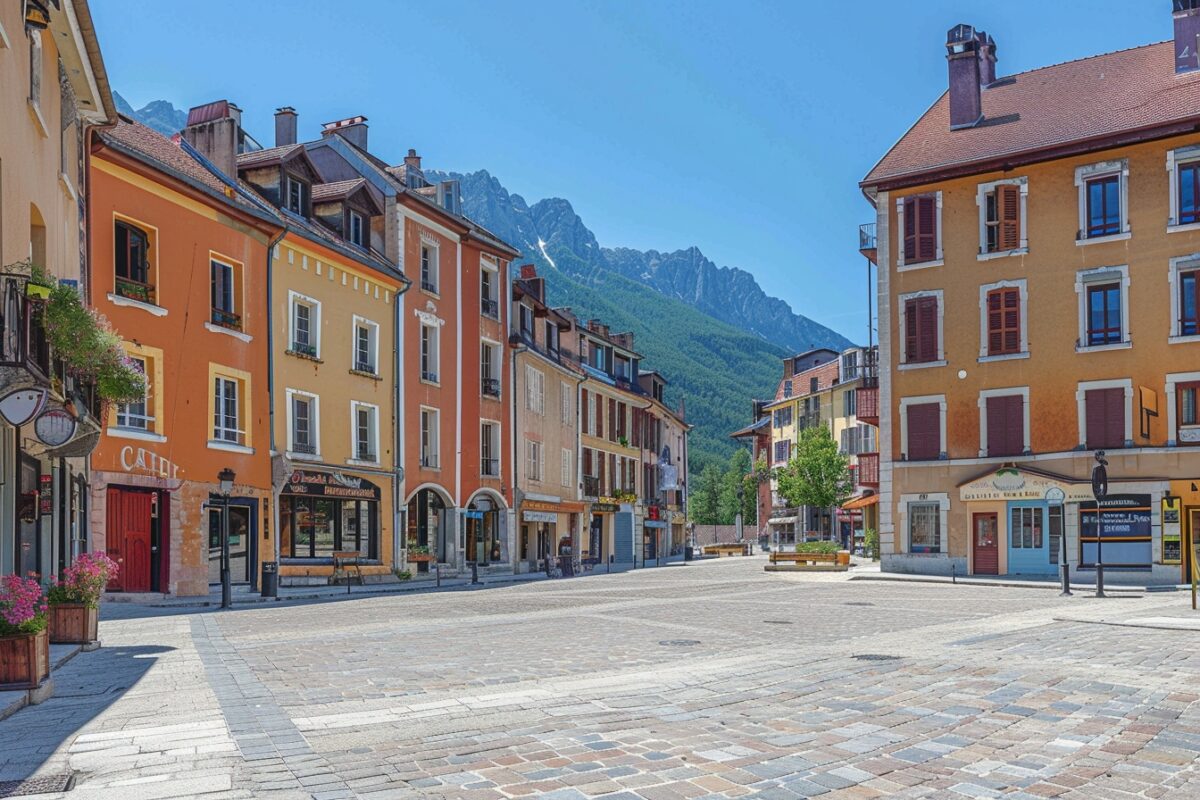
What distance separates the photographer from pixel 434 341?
3684cm

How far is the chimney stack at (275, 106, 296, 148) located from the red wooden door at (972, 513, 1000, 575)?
26.1 metres

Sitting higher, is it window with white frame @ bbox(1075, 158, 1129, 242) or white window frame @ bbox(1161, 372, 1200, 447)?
window with white frame @ bbox(1075, 158, 1129, 242)

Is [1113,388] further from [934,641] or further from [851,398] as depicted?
[851,398]

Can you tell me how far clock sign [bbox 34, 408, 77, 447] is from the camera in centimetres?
1166

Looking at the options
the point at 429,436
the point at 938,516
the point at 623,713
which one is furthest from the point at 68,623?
the point at 938,516

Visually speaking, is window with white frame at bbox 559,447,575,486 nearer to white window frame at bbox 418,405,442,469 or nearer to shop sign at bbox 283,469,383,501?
white window frame at bbox 418,405,442,469

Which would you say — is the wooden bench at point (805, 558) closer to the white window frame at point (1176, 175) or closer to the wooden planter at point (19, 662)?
the white window frame at point (1176, 175)

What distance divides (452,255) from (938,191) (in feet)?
53.8

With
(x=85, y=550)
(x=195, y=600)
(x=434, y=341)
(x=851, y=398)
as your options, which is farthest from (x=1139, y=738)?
(x=851, y=398)

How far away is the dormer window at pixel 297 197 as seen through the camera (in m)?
31.8

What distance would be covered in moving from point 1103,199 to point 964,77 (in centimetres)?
783

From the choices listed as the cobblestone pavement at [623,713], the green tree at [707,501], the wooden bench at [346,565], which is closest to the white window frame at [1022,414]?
the wooden bench at [346,565]

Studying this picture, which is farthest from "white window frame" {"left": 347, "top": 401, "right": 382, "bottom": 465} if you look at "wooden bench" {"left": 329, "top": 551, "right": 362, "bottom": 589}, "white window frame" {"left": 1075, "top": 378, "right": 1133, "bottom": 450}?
"white window frame" {"left": 1075, "top": 378, "right": 1133, "bottom": 450}

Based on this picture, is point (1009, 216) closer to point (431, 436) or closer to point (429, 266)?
point (429, 266)
